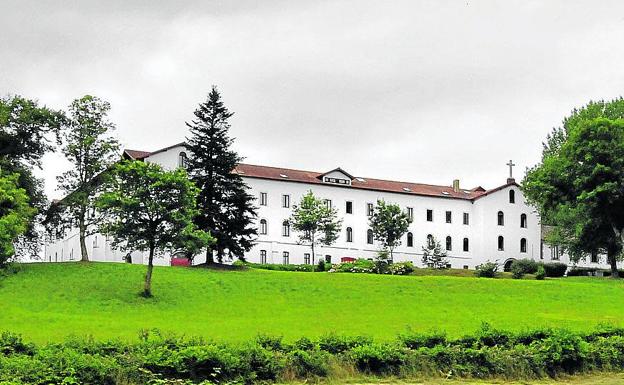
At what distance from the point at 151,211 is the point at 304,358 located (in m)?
28.8

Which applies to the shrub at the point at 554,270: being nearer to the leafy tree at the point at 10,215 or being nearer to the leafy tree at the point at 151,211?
the leafy tree at the point at 151,211

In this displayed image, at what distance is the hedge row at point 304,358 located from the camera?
622 inches

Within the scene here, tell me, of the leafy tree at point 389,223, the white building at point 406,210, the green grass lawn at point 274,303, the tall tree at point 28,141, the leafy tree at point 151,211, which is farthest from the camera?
the white building at point 406,210

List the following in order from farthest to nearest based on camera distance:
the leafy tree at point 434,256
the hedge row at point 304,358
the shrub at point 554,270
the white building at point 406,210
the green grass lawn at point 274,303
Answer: the leafy tree at point 434,256 < the white building at point 406,210 < the shrub at point 554,270 < the green grass lawn at point 274,303 < the hedge row at point 304,358

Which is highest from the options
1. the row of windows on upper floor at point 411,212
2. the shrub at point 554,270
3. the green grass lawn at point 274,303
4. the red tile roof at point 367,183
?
the red tile roof at point 367,183

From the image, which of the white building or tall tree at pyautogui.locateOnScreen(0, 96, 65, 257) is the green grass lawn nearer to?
tall tree at pyautogui.locateOnScreen(0, 96, 65, 257)

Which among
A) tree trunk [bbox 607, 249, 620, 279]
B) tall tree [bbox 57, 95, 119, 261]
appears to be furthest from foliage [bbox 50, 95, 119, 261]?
tree trunk [bbox 607, 249, 620, 279]

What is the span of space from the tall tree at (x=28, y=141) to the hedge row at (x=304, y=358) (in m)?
41.7

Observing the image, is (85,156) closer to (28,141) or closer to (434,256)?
(28,141)

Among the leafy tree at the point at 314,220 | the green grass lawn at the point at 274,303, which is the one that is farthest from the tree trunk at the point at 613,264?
the leafy tree at the point at 314,220

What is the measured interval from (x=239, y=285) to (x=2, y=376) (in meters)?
33.6

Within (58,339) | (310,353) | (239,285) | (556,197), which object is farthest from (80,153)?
(310,353)

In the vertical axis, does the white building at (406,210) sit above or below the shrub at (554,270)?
above

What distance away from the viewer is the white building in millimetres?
82438
